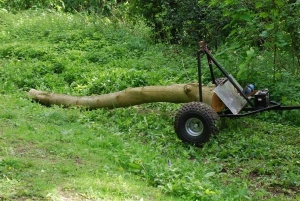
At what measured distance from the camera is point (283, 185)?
5.77 metres

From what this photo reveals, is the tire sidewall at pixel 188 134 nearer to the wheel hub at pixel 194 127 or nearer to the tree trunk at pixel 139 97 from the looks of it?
the wheel hub at pixel 194 127

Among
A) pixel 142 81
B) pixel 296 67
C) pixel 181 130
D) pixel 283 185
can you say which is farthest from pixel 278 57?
pixel 283 185

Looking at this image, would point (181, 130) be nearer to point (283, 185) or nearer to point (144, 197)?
point (283, 185)

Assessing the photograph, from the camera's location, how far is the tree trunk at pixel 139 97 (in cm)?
742

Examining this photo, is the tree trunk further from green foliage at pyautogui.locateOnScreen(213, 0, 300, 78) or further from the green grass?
green foliage at pyautogui.locateOnScreen(213, 0, 300, 78)

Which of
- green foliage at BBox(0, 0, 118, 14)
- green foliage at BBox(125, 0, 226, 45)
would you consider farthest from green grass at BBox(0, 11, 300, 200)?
green foliage at BBox(0, 0, 118, 14)

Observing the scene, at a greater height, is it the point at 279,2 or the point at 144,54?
the point at 279,2

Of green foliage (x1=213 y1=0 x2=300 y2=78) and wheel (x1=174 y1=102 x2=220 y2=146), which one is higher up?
green foliage (x1=213 y1=0 x2=300 y2=78)

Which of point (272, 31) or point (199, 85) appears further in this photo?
point (272, 31)

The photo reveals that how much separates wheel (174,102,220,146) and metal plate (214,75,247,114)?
0.30 metres

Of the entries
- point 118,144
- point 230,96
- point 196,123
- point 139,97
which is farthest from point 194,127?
point 139,97

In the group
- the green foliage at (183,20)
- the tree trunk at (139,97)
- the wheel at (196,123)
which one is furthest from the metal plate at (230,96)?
the green foliage at (183,20)

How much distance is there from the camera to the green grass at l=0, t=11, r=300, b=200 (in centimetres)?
495

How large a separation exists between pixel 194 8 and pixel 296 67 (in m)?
3.89
